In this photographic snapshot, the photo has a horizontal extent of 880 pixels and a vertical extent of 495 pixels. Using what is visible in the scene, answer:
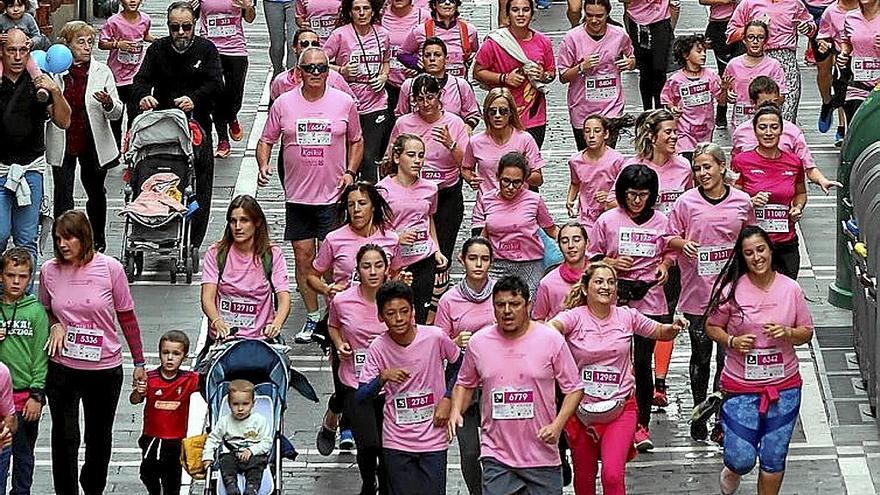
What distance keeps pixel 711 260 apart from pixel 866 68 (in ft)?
20.1

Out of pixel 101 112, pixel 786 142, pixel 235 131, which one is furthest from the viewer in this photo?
pixel 235 131

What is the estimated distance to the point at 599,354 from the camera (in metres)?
14.0

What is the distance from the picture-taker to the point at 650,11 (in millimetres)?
23203

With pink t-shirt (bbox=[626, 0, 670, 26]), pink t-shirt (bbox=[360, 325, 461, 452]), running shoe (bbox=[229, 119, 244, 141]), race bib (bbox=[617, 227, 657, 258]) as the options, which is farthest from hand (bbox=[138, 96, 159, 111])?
pink t-shirt (bbox=[360, 325, 461, 452])

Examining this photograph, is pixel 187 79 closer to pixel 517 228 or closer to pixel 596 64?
pixel 596 64

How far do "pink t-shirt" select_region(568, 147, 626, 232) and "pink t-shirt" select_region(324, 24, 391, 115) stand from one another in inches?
120

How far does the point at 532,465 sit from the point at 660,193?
3.76m

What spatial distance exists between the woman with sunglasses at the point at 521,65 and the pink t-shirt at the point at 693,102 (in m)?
1.12

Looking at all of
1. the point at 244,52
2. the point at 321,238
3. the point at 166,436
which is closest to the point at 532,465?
the point at 166,436

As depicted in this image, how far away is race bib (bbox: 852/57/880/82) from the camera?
21297 mm

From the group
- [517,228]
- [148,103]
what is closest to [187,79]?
[148,103]

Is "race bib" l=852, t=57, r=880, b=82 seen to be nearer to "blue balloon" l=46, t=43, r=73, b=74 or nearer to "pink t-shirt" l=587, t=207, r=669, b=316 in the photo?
"pink t-shirt" l=587, t=207, r=669, b=316

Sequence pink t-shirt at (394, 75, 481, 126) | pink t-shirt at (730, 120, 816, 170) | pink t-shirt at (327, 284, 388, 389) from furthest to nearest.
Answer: pink t-shirt at (394, 75, 481, 126), pink t-shirt at (730, 120, 816, 170), pink t-shirt at (327, 284, 388, 389)

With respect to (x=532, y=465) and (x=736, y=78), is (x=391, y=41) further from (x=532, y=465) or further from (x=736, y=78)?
(x=532, y=465)
